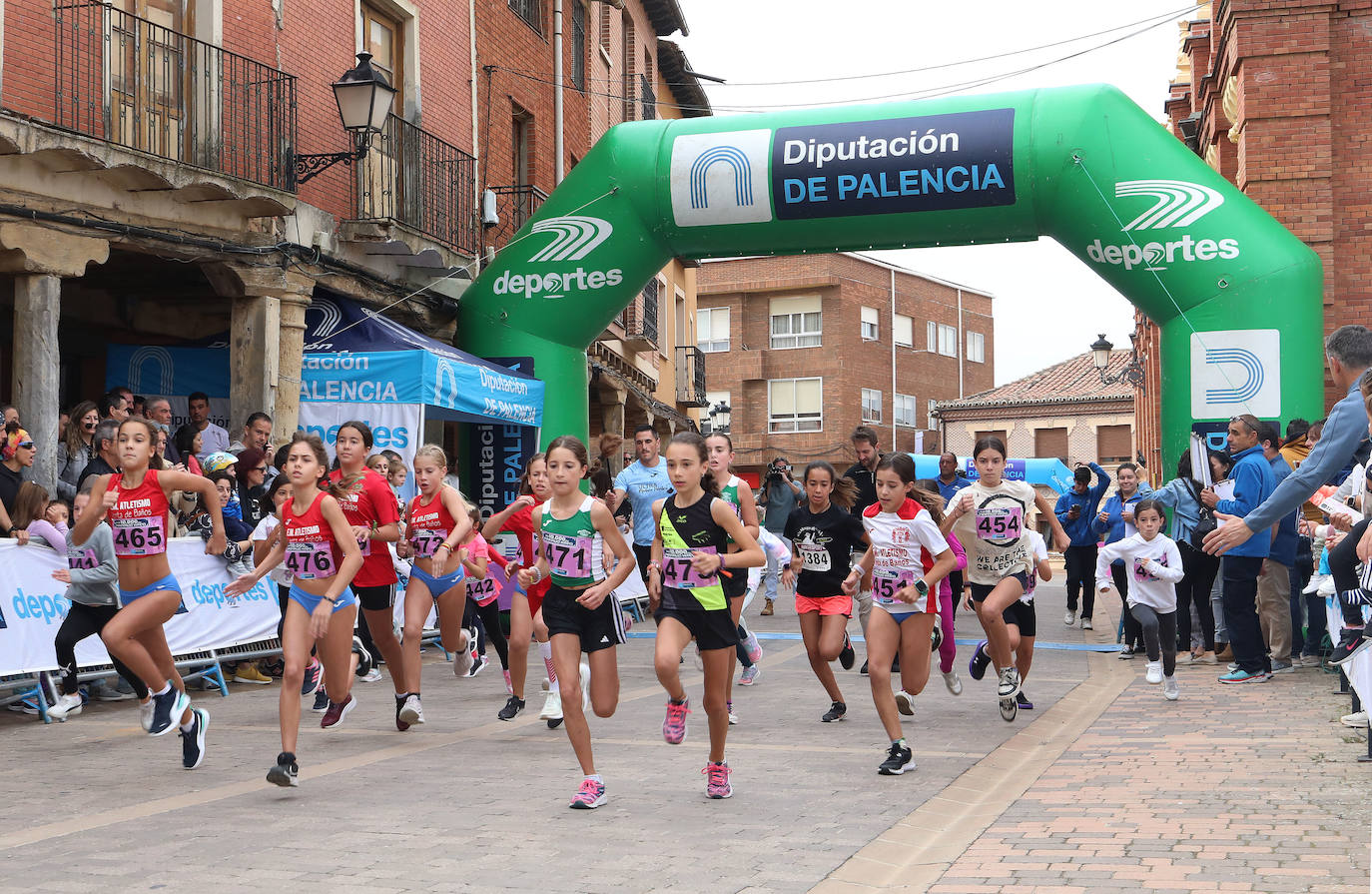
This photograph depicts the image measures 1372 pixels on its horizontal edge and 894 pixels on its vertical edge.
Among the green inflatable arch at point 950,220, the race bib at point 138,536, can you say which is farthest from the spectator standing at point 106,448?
the green inflatable arch at point 950,220

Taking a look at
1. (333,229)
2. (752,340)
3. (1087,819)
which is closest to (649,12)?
(333,229)

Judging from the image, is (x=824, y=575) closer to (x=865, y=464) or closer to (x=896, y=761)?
(x=896, y=761)

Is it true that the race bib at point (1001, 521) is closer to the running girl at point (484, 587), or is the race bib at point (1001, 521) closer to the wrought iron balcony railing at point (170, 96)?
the running girl at point (484, 587)

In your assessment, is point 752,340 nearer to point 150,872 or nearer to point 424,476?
point 424,476

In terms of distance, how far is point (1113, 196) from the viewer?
47.0 ft

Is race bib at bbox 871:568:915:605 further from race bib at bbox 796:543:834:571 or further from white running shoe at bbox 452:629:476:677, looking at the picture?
white running shoe at bbox 452:629:476:677

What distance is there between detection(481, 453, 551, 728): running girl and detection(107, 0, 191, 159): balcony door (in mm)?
5212

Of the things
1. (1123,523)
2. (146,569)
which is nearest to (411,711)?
(146,569)

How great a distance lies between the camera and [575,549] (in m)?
7.08

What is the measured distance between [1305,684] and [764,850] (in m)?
6.62

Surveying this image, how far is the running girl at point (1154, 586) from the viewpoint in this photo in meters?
10.3

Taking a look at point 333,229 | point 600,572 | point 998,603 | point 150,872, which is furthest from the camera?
point 333,229

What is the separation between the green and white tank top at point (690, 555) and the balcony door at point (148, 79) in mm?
7468

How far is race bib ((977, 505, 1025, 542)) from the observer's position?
930 centimetres
